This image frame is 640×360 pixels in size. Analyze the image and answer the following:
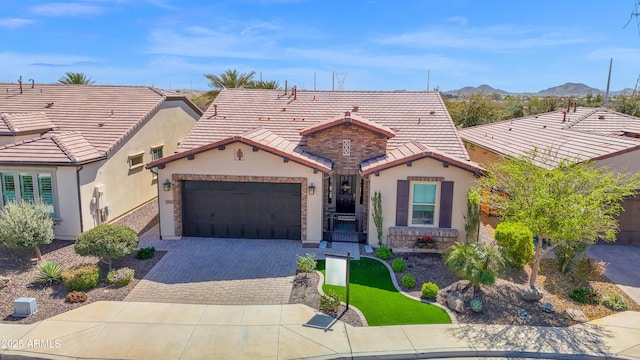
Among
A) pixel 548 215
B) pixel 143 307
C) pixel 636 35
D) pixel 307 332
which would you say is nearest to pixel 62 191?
pixel 143 307

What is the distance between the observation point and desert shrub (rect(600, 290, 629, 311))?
39.4 ft

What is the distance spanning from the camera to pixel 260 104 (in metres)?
22.2

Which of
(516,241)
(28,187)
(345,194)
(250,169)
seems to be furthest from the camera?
(345,194)

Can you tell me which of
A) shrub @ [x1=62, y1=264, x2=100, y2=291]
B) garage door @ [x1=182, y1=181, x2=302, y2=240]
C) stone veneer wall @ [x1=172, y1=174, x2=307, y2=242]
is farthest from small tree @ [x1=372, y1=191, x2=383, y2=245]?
shrub @ [x1=62, y1=264, x2=100, y2=291]

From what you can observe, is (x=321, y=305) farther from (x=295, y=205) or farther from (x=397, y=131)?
(x=397, y=131)

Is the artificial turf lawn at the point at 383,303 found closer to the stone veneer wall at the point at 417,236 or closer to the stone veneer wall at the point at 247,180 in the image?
the stone veneer wall at the point at 417,236

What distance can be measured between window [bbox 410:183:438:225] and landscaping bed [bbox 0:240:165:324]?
9.35 meters

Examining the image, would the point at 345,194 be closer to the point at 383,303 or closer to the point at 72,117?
the point at 383,303

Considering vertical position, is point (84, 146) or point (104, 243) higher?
point (84, 146)

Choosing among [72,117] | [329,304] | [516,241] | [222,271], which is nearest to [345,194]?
[222,271]

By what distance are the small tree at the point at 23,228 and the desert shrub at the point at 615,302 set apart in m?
17.4

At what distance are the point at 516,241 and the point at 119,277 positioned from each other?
39.6 feet

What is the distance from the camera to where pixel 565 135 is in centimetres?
2095

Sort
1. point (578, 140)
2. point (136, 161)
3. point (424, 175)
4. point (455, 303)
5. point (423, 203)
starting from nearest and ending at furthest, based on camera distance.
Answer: point (455, 303) < point (424, 175) < point (423, 203) < point (578, 140) < point (136, 161)
